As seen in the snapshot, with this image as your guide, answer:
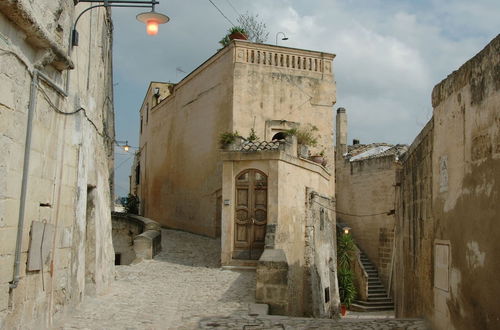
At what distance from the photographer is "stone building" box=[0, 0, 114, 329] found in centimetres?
494

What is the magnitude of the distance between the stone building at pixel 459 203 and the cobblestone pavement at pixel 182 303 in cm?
110

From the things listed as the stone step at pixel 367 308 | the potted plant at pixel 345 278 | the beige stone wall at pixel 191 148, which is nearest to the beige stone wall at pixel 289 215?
the beige stone wall at pixel 191 148

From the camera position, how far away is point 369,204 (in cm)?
2530

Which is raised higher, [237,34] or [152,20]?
[237,34]

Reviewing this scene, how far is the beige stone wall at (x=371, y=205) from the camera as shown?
77.6 ft

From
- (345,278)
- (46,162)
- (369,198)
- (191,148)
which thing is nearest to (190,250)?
(191,148)

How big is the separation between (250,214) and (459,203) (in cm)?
671

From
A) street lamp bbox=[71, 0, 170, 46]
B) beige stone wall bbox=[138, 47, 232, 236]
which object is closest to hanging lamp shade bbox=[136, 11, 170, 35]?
street lamp bbox=[71, 0, 170, 46]

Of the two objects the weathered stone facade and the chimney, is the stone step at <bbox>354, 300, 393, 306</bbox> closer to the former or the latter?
the weathered stone facade

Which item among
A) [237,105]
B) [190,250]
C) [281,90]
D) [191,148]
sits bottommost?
[190,250]

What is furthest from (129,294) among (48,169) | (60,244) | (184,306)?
(48,169)

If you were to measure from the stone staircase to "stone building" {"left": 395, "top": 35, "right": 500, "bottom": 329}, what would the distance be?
12.5 meters

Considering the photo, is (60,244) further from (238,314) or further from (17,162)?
(238,314)

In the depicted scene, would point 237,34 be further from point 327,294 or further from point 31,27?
point 31,27
